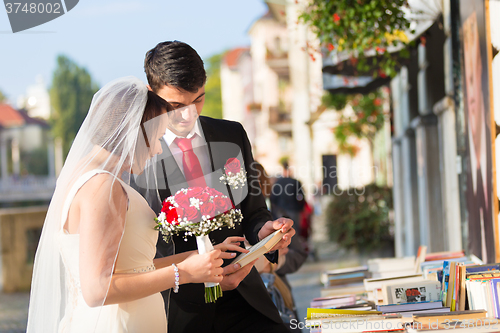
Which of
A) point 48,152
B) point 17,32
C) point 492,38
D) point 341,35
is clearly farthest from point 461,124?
point 48,152

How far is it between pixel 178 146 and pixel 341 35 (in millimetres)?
2965

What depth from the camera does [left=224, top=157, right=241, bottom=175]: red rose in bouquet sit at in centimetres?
257

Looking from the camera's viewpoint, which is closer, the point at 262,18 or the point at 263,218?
the point at 263,218

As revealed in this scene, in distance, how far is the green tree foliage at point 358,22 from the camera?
15.3 ft

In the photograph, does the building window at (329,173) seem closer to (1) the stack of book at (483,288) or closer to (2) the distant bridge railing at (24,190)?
(1) the stack of book at (483,288)

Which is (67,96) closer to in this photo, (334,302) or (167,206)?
(334,302)

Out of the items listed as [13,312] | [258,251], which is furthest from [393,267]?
[13,312]

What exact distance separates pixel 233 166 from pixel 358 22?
284 cm

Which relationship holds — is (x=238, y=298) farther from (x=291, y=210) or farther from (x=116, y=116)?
(x=291, y=210)

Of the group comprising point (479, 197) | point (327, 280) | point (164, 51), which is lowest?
point (327, 280)

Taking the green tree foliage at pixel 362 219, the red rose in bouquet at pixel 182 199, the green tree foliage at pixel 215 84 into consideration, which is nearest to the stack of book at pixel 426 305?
the red rose in bouquet at pixel 182 199

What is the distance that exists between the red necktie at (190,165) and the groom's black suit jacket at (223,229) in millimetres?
43

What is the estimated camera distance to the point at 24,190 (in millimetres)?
37250

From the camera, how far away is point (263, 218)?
8.68 feet
